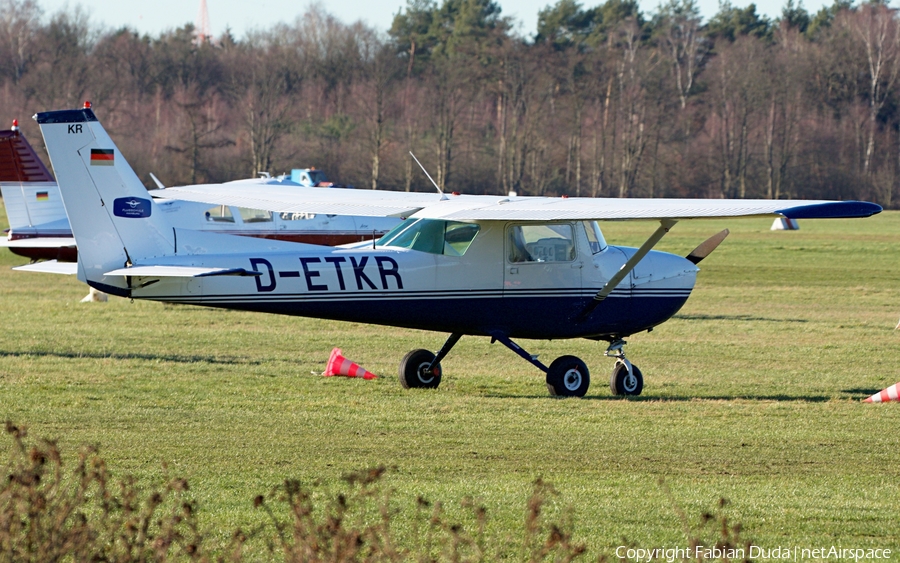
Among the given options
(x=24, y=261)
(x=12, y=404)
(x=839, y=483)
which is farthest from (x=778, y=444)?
(x=24, y=261)

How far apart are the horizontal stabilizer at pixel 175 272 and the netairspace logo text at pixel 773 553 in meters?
5.21

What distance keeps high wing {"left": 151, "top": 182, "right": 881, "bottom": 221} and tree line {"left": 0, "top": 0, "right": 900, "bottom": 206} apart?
5359 cm

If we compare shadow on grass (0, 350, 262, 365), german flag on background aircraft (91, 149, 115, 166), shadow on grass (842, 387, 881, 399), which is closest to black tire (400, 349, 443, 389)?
shadow on grass (0, 350, 262, 365)

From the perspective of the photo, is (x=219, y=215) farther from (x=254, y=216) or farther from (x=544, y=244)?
(x=544, y=244)

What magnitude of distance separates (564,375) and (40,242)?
439 inches

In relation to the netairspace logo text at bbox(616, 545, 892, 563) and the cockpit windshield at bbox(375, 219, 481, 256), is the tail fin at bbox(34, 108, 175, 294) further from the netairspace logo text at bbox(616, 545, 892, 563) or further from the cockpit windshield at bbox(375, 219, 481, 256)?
the netairspace logo text at bbox(616, 545, 892, 563)

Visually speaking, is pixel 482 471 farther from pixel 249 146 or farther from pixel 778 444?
pixel 249 146

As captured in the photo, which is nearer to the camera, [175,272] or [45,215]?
[175,272]

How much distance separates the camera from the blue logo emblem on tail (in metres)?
10.2

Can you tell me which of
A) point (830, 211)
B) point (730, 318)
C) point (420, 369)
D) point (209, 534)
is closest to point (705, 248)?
point (830, 211)

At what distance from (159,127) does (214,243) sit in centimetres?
6419

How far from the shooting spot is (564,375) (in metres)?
10.8

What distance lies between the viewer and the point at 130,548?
3.99m

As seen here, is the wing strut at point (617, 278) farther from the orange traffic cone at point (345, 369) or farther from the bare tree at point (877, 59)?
the bare tree at point (877, 59)
